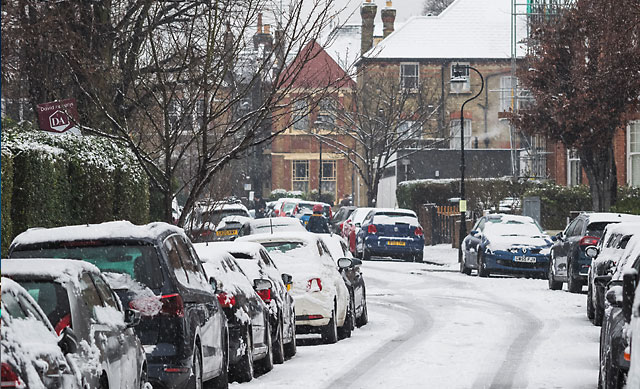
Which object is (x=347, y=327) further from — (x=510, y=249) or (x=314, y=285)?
(x=510, y=249)

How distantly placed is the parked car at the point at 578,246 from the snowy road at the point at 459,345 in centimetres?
46

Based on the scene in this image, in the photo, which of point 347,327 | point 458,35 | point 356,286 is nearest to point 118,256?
point 347,327

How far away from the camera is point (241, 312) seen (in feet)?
42.3

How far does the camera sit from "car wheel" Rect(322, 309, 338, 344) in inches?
664

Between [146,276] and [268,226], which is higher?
[146,276]

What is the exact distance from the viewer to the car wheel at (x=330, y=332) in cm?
1686

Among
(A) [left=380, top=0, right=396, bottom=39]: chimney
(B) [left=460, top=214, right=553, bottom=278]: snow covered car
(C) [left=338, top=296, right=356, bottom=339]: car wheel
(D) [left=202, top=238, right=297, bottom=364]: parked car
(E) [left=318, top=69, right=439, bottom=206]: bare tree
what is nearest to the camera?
(D) [left=202, top=238, right=297, bottom=364]: parked car

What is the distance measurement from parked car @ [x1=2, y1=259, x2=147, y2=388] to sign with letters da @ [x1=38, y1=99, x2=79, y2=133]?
9.18 metres

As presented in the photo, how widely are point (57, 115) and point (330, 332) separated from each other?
4733 mm

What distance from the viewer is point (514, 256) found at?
1190 inches

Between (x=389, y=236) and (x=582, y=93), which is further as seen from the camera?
(x=389, y=236)

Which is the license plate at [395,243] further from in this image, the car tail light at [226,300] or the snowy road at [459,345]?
the car tail light at [226,300]

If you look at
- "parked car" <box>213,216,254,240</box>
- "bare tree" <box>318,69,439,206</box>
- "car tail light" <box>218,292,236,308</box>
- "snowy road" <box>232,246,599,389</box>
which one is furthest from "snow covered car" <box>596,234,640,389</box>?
"bare tree" <box>318,69,439,206</box>

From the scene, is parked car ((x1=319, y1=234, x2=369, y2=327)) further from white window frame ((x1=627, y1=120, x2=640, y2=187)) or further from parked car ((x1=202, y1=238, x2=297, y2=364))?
white window frame ((x1=627, y1=120, x2=640, y2=187))
